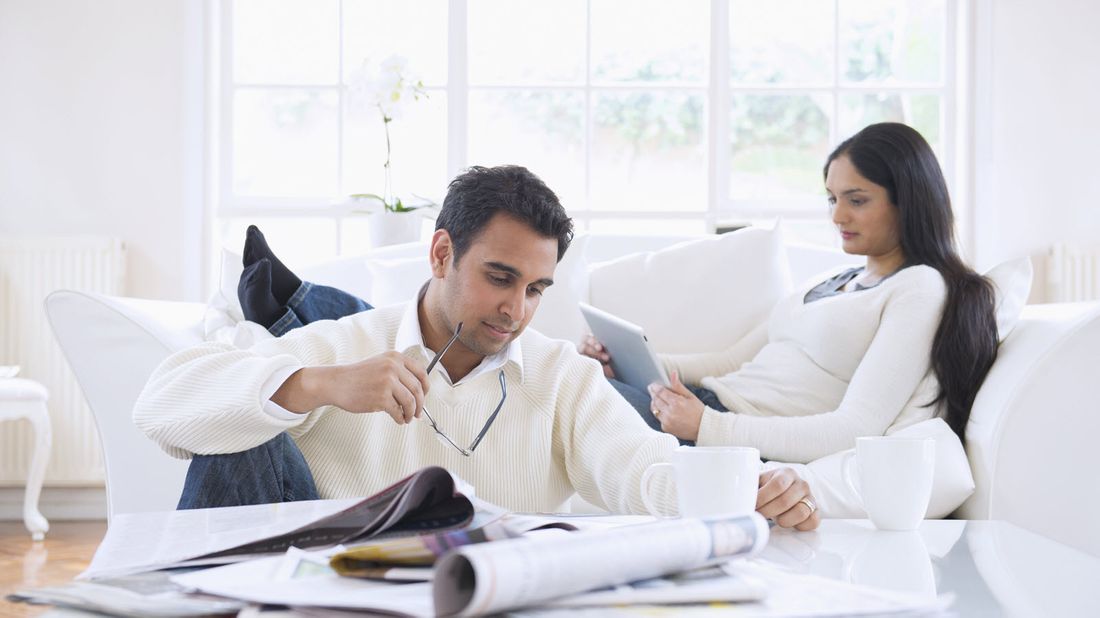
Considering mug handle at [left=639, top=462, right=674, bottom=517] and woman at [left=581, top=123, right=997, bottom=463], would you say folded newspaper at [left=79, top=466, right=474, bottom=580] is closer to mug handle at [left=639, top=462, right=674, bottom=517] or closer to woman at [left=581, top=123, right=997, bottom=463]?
mug handle at [left=639, top=462, right=674, bottom=517]

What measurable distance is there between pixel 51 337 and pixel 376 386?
10.5 ft

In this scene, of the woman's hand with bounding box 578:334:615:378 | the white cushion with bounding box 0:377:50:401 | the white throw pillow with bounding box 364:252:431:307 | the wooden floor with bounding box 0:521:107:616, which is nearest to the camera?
the woman's hand with bounding box 578:334:615:378

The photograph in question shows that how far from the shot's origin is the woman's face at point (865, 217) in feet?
7.47

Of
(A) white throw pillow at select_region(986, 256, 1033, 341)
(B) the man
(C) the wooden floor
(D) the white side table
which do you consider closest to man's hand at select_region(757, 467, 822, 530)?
(B) the man

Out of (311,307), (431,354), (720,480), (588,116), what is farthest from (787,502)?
(588,116)

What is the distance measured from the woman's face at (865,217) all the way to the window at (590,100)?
6.13 feet

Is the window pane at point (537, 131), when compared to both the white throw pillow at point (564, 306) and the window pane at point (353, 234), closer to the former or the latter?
the window pane at point (353, 234)

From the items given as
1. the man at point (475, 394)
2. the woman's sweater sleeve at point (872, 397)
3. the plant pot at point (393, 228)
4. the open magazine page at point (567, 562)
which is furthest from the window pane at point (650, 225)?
the open magazine page at point (567, 562)

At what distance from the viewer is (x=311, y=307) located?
1.92 meters

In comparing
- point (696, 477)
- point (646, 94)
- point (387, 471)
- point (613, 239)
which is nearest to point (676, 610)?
point (696, 477)

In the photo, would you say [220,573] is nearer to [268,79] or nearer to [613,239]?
[613,239]

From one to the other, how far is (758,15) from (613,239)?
1.77m

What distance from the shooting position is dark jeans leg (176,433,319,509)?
131 centimetres

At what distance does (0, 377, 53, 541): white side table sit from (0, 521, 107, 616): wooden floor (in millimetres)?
69
